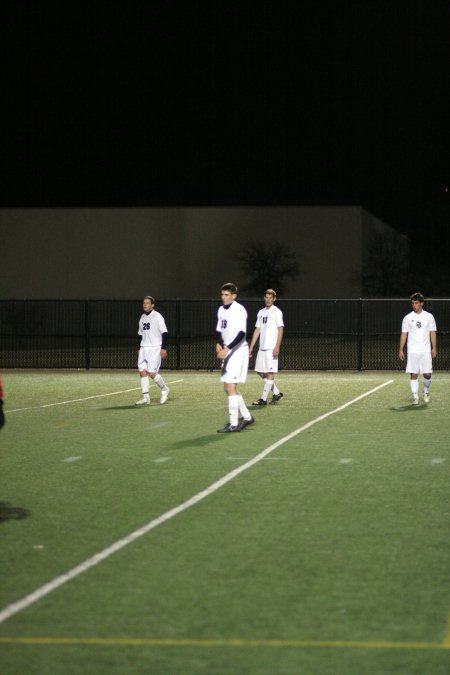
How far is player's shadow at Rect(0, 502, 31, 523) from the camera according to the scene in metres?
8.83

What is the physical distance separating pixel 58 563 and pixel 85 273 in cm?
6742

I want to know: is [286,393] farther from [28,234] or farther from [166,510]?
[28,234]

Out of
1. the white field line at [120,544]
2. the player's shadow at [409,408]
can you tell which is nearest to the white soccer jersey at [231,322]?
the white field line at [120,544]

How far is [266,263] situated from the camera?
7488 cm

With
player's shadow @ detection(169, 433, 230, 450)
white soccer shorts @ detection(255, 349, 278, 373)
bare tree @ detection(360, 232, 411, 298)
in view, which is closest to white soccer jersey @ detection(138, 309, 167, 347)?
white soccer shorts @ detection(255, 349, 278, 373)

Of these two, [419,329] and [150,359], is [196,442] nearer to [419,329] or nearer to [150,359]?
[150,359]

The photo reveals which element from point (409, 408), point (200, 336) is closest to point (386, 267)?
point (200, 336)

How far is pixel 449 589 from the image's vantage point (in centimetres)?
656

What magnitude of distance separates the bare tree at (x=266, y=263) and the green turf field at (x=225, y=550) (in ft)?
196

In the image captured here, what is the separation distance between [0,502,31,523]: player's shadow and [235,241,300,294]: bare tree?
6596 cm

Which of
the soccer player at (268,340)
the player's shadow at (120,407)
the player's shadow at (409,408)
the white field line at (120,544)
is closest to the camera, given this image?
the white field line at (120,544)

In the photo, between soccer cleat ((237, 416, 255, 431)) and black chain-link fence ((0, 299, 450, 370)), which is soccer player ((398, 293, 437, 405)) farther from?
black chain-link fence ((0, 299, 450, 370))

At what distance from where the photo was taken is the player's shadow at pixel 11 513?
8.83 meters

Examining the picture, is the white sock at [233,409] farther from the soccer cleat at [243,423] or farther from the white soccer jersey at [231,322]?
the white soccer jersey at [231,322]
